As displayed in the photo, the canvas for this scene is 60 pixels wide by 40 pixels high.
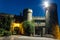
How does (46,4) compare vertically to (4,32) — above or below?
above

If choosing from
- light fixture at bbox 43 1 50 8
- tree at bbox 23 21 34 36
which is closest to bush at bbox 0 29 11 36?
tree at bbox 23 21 34 36

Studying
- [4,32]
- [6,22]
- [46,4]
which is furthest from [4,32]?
[46,4]

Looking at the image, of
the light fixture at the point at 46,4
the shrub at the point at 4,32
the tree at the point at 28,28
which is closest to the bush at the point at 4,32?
the shrub at the point at 4,32

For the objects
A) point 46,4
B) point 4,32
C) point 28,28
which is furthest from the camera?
point 28,28

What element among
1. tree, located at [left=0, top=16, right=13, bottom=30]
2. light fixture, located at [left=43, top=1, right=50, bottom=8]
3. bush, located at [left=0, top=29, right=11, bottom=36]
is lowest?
bush, located at [left=0, top=29, right=11, bottom=36]

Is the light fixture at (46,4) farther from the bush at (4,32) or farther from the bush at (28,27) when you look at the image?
the bush at (4,32)

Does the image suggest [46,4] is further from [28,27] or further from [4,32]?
[4,32]

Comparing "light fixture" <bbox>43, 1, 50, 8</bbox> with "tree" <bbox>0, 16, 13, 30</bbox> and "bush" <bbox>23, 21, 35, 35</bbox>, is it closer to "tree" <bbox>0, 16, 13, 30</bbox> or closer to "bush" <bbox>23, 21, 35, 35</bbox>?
"bush" <bbox>23, 21, 35, 35</bbox>

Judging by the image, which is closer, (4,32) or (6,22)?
(4,32)

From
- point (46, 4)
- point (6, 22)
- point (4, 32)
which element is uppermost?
point (46, 4)

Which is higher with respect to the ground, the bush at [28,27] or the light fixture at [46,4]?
the light fixture at [46,4]

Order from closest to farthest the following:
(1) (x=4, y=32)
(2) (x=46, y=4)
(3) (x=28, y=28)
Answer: (1) (x=4, y=32) → (2) (x=46, y=4) → (3) (x=28, y=28)

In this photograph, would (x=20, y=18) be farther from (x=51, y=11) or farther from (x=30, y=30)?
(x=51, y=11)

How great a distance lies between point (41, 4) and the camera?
2.46 metres
